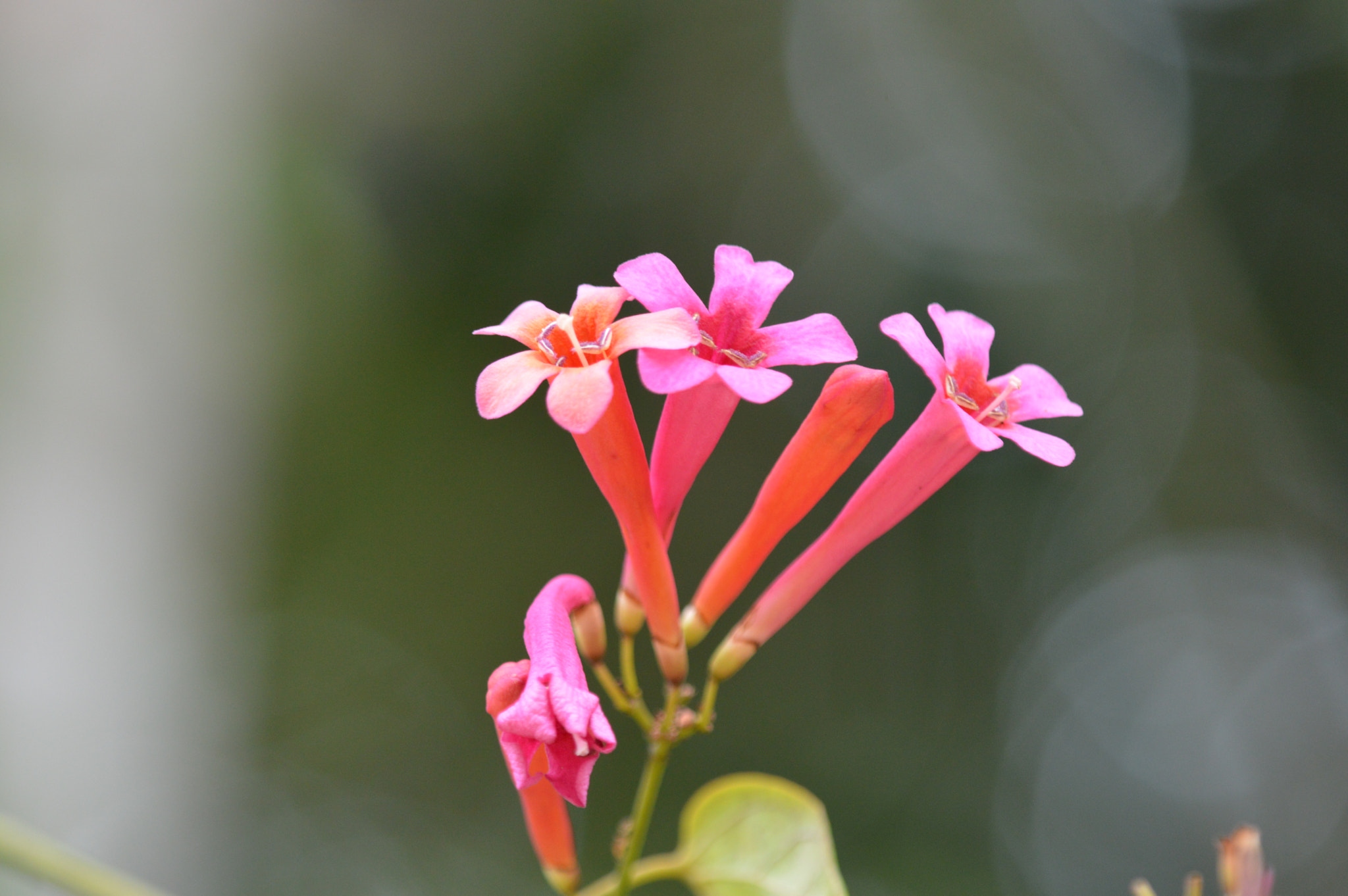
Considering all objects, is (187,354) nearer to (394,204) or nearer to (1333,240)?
(394,204)

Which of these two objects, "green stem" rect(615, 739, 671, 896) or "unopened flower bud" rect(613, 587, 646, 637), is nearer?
"green stem" rect(615, 739, 671, 896)

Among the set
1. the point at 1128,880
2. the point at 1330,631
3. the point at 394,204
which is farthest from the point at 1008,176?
the point at 1128,880

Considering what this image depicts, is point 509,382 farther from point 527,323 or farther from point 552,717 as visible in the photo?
point 552,717

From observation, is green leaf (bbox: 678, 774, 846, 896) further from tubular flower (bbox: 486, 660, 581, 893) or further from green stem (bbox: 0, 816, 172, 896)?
green stem (bbox: 0, 816, 172, 896)

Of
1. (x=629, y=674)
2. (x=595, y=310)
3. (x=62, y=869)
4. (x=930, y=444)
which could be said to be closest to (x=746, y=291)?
(x=595, y=310)

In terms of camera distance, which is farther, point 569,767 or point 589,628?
point 589,628

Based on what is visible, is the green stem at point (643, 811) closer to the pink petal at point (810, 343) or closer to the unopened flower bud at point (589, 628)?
the unopened flower bud at point (589, 628)

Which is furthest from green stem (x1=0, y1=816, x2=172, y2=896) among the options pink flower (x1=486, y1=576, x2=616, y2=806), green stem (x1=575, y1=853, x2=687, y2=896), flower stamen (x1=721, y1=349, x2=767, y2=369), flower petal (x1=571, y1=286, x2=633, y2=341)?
flower stamen (x1=721, y1=349, x2=767, y2=369)
